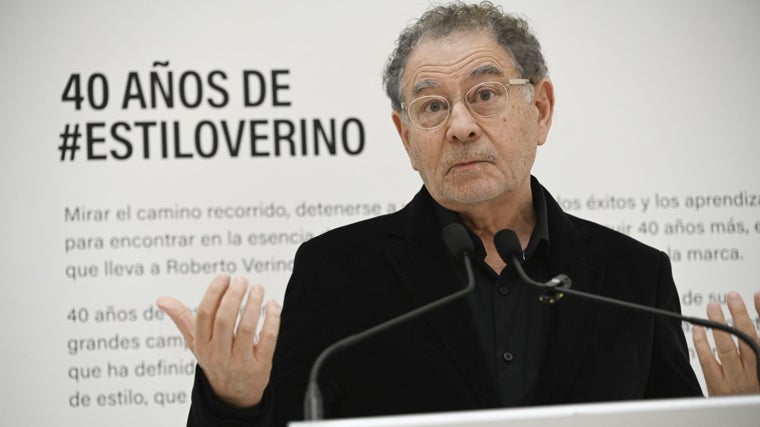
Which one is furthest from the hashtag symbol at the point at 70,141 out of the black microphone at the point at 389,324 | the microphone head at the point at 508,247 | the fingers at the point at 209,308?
the microphone head at the point at 508,247

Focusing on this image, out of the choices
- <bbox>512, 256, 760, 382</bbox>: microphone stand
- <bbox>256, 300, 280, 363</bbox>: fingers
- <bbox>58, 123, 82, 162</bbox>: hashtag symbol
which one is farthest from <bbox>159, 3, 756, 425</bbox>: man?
<bbox>58, 123, 82, 162</bbox>: hashtag symbol

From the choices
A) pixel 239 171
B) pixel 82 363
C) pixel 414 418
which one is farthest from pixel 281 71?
pixel 414 418

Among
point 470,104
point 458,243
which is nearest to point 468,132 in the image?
point 470,104

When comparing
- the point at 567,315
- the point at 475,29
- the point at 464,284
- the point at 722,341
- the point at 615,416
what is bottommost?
the point at 615,416

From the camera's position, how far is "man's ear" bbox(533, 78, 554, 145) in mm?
2613

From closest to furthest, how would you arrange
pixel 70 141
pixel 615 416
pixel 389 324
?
1. pixel 615 416
2. pixel 389 324
3. pixel 70 141

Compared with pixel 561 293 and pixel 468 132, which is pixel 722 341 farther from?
pixel 468 132

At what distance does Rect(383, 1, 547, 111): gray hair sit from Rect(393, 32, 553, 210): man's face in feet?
0.11

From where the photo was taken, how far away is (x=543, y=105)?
2652 millimetres

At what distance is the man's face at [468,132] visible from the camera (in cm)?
237

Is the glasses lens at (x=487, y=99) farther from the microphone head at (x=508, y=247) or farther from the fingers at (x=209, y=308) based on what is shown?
the fingers at (x=209, y=308)

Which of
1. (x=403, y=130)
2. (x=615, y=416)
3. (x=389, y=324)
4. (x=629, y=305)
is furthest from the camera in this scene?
(x=403, y=130)

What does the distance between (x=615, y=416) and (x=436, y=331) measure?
0.89 metres

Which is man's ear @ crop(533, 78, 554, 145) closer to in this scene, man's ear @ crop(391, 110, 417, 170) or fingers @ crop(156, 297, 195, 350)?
man's ear @ crop(391, 110, 417, 170)
